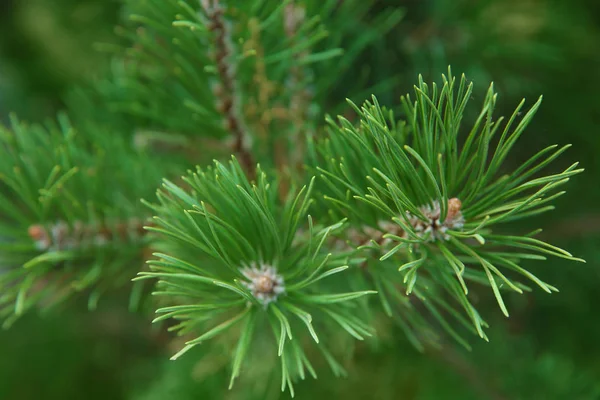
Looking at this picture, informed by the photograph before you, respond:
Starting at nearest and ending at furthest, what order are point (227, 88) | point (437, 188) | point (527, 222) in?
point (437, 188) < point (227, 88) < point (527, 222)

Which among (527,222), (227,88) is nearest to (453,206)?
(227,88)

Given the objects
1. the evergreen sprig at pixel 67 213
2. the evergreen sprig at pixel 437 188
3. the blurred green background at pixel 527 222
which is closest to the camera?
the evergreen sprig at pixel 437 188

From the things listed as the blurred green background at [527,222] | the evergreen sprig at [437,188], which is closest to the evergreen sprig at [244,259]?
the evergreen sprig at [437,188]

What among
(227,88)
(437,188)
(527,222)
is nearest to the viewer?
(437,188)

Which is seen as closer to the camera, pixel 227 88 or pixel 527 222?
pixel 227 88

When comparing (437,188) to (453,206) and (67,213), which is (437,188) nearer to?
(453,206)

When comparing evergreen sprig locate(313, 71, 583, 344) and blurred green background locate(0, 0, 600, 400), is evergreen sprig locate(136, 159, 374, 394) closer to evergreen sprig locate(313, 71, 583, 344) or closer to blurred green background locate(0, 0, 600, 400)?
evergreen sprig locate(313, 71, 583, 344)

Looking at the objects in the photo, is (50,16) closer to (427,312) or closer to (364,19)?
(364,19)

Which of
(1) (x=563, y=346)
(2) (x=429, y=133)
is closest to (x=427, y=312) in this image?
(1) (x=563, y=346)

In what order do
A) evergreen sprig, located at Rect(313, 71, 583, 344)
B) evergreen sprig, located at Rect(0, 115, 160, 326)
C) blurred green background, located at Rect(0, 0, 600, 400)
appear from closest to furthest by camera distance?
evergreen sprig, located at Rect(313, 71, 583, 344)
evergreen sprig, located at Rect(0, 115, 160, 326)
blurred green background, located at Rect(0, 0, 600, 400)

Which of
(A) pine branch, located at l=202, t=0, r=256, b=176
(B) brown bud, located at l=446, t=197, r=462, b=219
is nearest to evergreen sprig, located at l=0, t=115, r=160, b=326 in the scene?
(A) pine branch, located at l=202, t=0, r=256, b=176

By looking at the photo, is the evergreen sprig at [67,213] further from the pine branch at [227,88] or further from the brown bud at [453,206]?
the brown bud at [453,206]

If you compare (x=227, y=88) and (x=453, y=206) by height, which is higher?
(x=227, y=88)

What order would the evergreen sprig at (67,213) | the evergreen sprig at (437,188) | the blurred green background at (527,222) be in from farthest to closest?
the blurred green background at (527,222), the evergreen sprig at (67,213), the evergreen sprig at (437,188)
